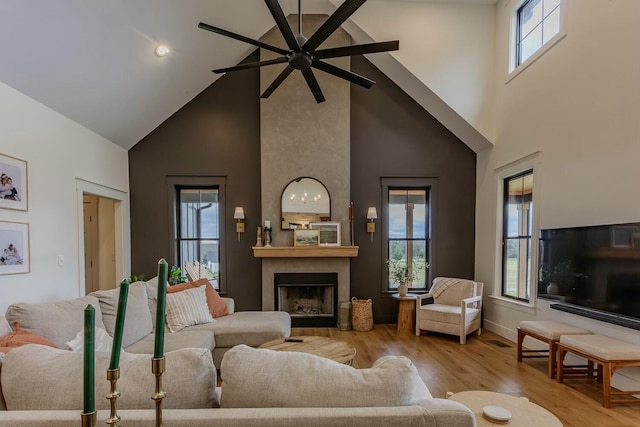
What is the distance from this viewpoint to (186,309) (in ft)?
10.7

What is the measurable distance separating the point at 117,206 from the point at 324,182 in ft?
10.4

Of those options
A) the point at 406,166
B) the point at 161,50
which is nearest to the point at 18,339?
the point at 161,50

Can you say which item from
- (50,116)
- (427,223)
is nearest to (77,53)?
(50,116)

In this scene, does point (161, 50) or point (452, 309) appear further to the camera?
point (452, 309)


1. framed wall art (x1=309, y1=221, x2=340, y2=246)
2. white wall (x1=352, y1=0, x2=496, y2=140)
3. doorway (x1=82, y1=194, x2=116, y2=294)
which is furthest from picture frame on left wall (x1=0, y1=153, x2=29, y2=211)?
white wall (x1=352, y1=0, x2=496, y2=140)

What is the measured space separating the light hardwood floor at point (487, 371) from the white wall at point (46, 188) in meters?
2.89

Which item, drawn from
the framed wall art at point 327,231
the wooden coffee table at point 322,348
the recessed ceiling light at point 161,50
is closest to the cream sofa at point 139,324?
the wooden coffee table at point 322,348

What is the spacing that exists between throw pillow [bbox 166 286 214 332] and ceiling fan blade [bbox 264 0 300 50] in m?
2.56

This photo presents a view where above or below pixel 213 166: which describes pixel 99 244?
below

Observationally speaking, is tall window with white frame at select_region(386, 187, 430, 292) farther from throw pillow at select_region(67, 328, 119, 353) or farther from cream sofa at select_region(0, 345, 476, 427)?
cream sofa at select_region(0, 345, 476, 427)

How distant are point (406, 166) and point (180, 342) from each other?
4038mm

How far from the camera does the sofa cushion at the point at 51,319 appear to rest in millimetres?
2008

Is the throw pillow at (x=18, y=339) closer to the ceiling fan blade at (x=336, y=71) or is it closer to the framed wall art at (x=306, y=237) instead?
the ceiling fan blade at (x=336, y=71)

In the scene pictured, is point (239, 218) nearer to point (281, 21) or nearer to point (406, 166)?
point (406, 166)
